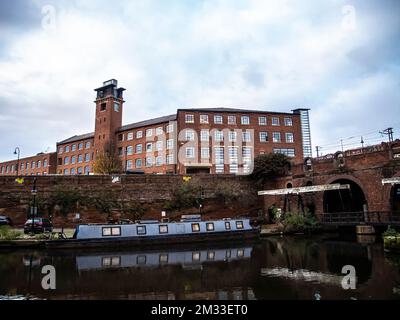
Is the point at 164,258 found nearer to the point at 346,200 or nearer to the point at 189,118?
the point at 346,200

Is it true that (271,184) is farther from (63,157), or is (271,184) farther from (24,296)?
(63,157)

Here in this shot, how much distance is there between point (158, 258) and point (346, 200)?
20.6m

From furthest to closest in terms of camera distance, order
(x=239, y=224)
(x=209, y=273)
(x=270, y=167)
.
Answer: (x=270, y=167), (x=239, y=224), (x=209, y=273)

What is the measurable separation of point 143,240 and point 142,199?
33.7 ft

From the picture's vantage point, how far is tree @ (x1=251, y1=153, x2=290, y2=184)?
31.9 metres

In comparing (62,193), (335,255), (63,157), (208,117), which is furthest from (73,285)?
(63,157)

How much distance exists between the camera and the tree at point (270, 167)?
31.9 m

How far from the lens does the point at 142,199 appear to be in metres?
30.2

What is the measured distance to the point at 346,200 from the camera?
29391mm

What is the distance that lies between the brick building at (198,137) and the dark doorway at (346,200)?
9.68m

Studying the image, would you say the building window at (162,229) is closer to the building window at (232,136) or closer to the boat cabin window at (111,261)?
the boat cabin window at (111,261)

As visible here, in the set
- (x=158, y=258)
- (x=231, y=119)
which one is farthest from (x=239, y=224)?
(x=231, y=119)

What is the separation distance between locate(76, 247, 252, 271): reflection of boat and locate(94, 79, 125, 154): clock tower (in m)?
37.3

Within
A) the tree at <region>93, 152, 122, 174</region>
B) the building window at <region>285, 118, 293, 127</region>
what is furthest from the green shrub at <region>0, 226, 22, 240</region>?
the building window at <region>285, 118, 293, 127</region>
